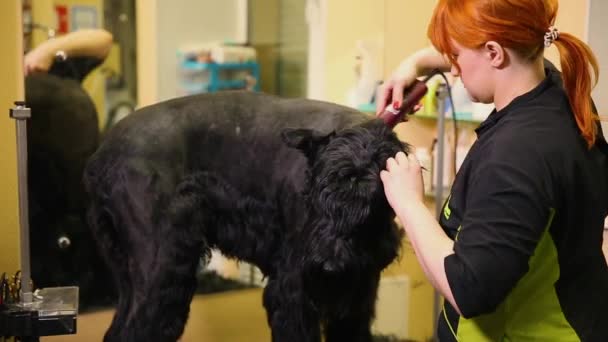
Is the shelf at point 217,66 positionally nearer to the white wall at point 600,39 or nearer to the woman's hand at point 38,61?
the woman's hand at point 38,61

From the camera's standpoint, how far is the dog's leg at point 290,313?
5.35 feet

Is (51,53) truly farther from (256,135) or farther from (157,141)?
(256,135)

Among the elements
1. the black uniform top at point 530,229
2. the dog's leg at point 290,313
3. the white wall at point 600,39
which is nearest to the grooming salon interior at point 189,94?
the white wall at point 600,39

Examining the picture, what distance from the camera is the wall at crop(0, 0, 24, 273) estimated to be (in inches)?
78.1

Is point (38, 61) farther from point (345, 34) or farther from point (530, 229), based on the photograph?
point (530, 229)

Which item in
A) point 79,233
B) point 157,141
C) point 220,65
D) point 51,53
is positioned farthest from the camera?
point 220,65

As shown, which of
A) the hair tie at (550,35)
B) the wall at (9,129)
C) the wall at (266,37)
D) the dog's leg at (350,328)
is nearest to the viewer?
the hair tie at (550,35)

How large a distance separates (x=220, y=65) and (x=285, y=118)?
1191mm

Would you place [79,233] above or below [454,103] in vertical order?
below

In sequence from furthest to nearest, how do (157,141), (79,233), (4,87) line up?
(79,233) → (4,87) → (157,141)

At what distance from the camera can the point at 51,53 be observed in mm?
2211

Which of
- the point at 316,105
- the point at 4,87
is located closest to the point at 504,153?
the point at 316,105

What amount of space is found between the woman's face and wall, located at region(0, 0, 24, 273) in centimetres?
125

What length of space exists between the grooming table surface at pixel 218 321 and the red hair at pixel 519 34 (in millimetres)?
1093
